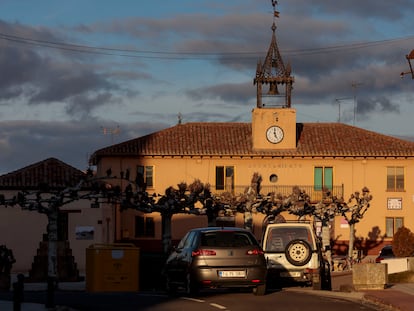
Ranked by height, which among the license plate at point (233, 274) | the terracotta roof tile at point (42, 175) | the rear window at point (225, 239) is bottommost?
the license plate at point (233, 274)

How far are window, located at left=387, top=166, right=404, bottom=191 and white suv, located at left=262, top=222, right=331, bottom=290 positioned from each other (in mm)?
45049

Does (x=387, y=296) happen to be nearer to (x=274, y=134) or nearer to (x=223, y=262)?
(x=223, y=262)

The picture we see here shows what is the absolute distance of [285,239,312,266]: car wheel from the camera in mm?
25359

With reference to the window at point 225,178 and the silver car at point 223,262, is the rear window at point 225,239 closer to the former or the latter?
the silver car at point 223,262

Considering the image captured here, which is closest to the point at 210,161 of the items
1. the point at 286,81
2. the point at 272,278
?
the point at 286,81

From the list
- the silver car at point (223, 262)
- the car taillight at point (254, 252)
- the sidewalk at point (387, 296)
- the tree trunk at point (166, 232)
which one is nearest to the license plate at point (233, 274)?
the silver car at point (223, 262)

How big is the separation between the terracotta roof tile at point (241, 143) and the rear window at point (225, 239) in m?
47.9

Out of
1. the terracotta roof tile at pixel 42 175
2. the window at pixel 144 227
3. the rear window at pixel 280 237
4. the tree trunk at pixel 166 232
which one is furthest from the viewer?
the window at pixel 144 227

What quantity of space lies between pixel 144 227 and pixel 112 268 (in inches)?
1579

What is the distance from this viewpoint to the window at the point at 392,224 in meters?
70.4

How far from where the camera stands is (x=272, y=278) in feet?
86.1

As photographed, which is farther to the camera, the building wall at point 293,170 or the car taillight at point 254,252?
the building wall at point 293,170

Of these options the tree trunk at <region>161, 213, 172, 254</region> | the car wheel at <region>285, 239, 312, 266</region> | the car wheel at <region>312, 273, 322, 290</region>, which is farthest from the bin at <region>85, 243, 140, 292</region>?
the tree trunk at <region>161, 213, 172, 254</region>

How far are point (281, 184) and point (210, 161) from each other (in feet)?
17.2
